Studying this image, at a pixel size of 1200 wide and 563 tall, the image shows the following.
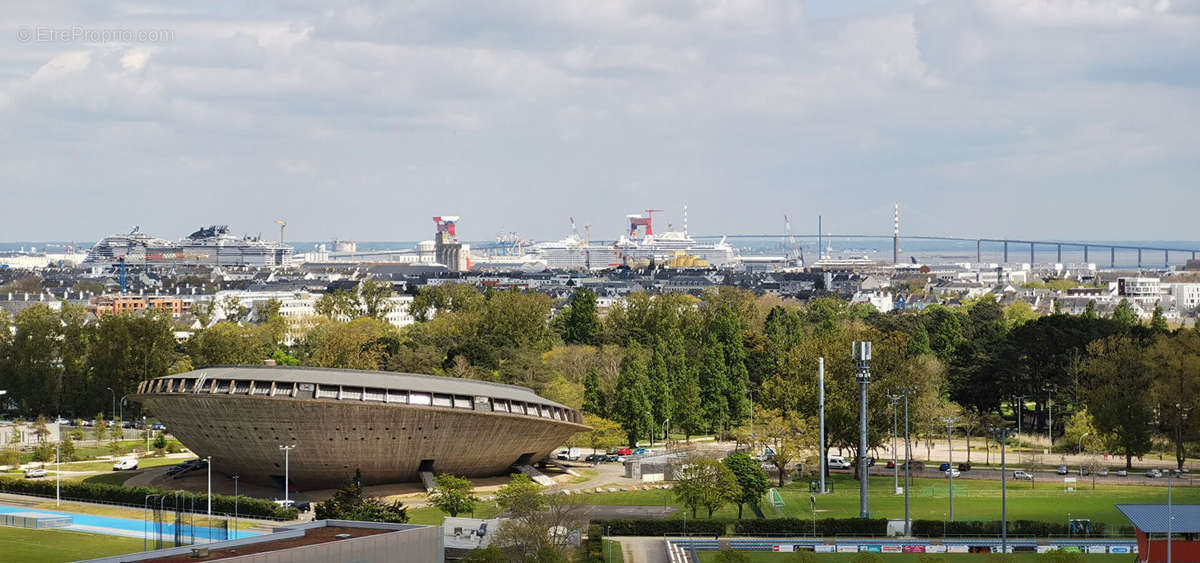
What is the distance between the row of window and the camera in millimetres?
67312

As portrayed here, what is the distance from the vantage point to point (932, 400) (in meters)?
90.4

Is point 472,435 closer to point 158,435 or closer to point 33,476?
point 33,476

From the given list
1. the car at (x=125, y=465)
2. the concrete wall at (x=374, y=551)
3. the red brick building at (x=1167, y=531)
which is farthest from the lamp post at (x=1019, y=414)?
the concrete wall at (x=374, y=551)

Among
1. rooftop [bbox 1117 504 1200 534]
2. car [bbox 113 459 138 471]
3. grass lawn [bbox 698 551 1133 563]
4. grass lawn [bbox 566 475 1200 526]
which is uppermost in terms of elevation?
rooftop [bbox 1117 504 1200 534]

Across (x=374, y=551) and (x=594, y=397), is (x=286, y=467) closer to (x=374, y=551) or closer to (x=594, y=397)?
(x=374, y=551)

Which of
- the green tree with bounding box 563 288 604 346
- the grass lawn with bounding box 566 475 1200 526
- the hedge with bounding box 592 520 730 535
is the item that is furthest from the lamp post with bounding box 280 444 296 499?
the green tree with bounding box 563 288 604 346

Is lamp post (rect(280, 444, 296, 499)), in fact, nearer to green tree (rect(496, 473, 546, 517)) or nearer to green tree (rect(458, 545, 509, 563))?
green tree (rect(496, 473, 546, 517))

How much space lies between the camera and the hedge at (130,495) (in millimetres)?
64812

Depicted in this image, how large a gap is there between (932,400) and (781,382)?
8.75 m

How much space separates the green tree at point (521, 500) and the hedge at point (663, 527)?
126 inches

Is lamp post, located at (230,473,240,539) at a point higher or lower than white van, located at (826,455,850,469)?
higher

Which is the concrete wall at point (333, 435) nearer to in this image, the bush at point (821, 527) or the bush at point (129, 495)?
the bush at point (129, 495)

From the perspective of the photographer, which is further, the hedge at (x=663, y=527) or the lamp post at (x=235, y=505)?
the hedge at (x=663, y=527)

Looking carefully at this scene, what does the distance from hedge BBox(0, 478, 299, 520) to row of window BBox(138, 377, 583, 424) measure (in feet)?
14.5
